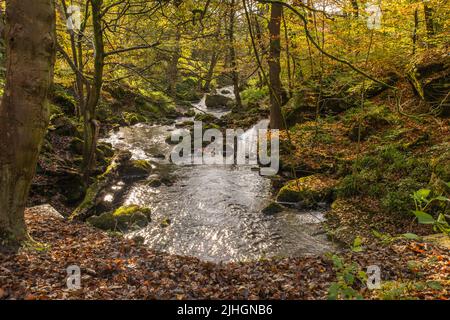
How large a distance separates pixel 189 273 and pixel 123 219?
3948mm

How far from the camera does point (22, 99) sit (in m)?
4.09

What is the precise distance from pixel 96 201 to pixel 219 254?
4048 millimetres

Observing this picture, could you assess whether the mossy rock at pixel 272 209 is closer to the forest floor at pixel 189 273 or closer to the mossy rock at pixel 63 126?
the forest floor at pixel 189 273

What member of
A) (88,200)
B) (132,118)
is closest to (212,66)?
(132,118)

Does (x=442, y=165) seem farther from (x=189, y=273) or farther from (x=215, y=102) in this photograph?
(x=215, y=102)

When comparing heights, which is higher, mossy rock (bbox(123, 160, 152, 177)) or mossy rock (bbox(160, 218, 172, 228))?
mossy rock (bbox(123, 160, 152, 177))

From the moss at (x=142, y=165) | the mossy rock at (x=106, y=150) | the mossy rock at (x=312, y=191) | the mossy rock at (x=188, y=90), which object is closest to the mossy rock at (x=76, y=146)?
the mossy rock at (x=106, y=150)

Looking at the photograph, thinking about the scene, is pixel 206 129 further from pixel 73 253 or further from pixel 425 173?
pixel 73 253

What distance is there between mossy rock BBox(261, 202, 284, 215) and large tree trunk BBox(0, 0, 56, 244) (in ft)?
19.4

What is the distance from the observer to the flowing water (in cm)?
710

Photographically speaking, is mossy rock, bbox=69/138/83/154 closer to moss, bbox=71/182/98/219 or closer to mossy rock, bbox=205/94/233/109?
moss, bbox=71/182/98/219

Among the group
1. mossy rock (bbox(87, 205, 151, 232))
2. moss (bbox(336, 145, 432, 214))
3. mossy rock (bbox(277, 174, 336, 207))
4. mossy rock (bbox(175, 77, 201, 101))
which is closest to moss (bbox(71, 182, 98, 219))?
mossy rock (bbox(87, 205, 151, 232))

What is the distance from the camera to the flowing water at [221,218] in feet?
23.3

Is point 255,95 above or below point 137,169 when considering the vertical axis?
above
